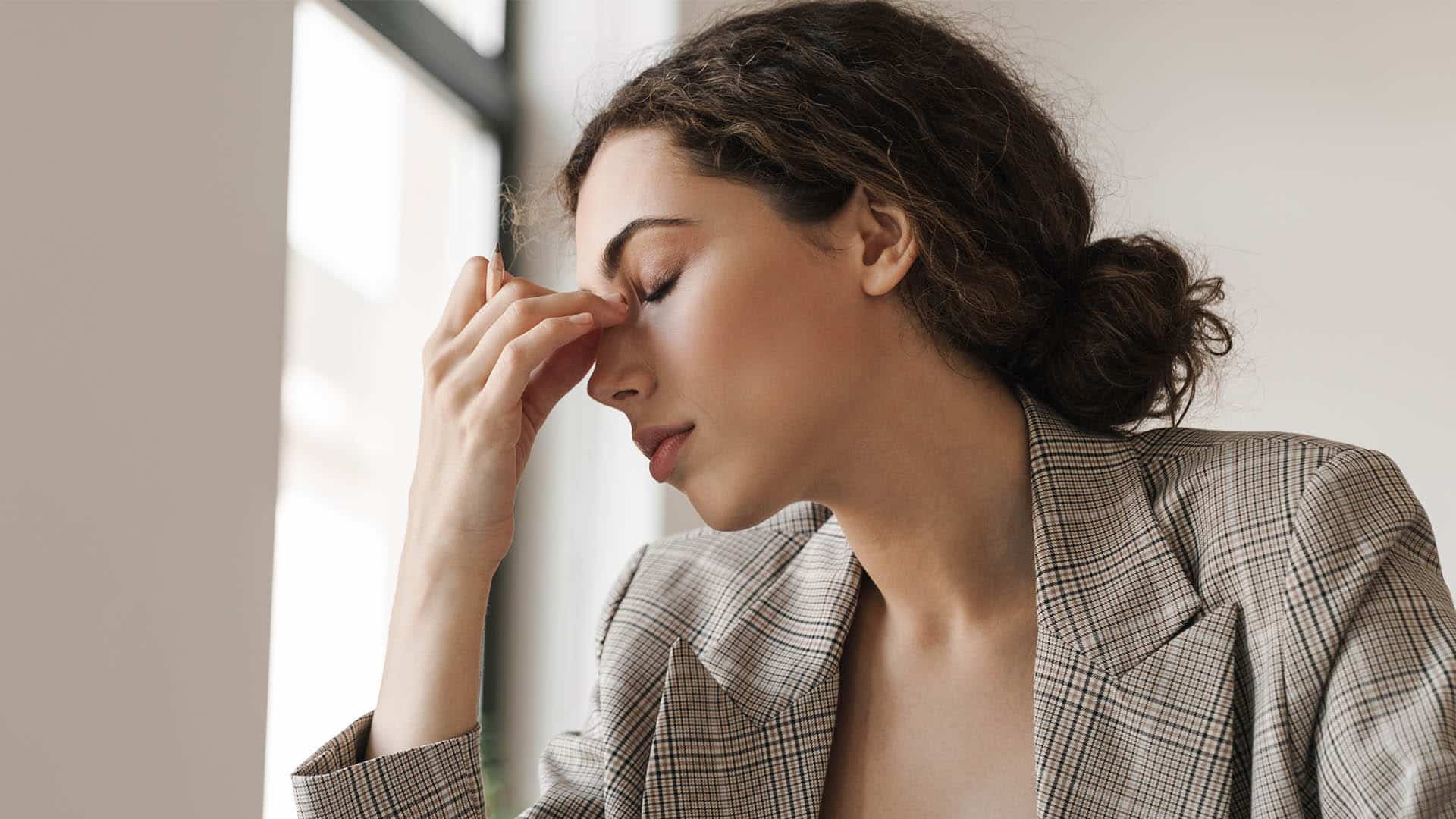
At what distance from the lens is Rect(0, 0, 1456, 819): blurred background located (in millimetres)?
804

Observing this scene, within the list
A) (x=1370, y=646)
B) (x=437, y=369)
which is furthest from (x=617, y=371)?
(x=1370, y=646)

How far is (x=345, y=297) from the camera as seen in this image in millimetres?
1566

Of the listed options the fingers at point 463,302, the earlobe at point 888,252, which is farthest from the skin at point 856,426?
the fingers at point 463,302

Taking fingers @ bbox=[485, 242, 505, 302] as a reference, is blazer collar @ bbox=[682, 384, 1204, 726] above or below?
below

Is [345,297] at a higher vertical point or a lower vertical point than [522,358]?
higher

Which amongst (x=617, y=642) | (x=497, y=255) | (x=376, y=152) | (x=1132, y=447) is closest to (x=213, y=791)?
(x=617, y=642)

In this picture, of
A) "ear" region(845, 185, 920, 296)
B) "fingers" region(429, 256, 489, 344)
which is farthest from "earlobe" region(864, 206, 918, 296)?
"fingers" region(429, 256, 489, 344)

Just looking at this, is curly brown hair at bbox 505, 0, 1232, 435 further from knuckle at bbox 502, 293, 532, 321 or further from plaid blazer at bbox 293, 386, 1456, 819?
knuckle at bbox 502, 293, 532, 321

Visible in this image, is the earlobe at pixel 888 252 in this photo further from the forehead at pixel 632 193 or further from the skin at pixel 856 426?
the forehead at pixel 632 193

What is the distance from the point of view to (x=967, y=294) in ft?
3.70

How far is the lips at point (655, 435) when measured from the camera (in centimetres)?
106

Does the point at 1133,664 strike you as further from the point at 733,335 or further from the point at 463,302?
the point at 463,302

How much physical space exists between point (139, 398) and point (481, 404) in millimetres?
292

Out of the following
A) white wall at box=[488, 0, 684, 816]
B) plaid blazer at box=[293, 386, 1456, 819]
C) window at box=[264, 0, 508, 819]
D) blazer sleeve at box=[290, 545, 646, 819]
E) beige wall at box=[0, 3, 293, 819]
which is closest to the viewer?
beige wall at box=[0, 3, 293, 819]
